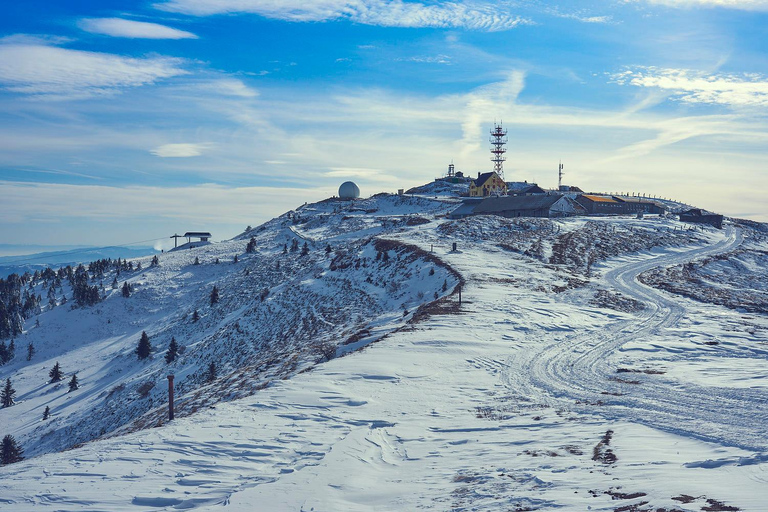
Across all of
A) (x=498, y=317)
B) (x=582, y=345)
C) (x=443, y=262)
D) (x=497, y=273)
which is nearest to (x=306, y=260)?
(x=443, y=262)

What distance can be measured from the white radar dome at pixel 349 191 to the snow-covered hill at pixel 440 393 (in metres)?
67.8

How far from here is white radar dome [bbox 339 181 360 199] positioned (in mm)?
122375

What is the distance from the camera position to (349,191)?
12256 centimetres

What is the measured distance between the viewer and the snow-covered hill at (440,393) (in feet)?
32.4

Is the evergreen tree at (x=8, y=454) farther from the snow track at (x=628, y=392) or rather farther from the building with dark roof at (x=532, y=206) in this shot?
the building with dark roof at (x=532, y=206)

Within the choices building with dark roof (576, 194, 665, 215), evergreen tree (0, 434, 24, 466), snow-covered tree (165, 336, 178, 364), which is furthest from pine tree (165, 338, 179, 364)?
building with dark roof (576, 194, 665, 215)

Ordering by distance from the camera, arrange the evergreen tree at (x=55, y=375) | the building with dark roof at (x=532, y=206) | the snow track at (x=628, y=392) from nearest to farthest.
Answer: the snow track at (x=628, y=392)
the evergreen tree at (x=55, y=375)
the building with dark roof at (x=532, y=206)

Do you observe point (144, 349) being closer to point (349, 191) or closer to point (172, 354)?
point (172, 354)

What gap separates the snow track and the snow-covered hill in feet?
0.35

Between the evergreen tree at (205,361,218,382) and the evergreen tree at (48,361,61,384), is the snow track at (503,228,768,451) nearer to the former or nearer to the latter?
the evergreen tree at (205,361,218,382)

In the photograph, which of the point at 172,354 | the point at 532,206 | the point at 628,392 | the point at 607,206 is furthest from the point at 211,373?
the point at 607,206

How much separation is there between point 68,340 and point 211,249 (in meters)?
30.2

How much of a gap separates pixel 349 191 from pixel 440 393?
356ft

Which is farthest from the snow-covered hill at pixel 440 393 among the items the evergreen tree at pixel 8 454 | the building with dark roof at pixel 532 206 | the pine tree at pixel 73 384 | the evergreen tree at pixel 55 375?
the building with dark roof at pixel 532 206
